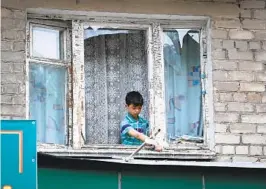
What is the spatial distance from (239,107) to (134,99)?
0.97 m

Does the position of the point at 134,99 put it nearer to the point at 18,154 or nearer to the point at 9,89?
the point at 9,89

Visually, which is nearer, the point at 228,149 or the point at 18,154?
the point at 18,154

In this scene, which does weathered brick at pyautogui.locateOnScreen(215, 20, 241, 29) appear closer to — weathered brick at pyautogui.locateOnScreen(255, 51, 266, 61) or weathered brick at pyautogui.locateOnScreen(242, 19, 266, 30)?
weathered brick at pyautogui.locateOnScreen(242, 19, 266, 30)

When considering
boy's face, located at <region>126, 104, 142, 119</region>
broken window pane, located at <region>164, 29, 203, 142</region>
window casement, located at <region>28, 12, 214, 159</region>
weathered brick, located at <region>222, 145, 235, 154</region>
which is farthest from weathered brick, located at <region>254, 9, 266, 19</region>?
boy's face, located at <region>126, 104, 142, 119</region>

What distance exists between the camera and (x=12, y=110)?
9.20 meters

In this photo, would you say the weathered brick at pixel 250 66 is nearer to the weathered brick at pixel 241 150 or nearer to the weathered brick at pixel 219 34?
the weathered brick at pixel 219 34

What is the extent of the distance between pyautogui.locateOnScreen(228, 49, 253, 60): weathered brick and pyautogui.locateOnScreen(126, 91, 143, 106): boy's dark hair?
928 mm

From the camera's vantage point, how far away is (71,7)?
9539mm

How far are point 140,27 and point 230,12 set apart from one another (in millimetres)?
846

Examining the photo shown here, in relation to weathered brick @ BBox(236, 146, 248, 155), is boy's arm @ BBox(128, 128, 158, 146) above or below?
above

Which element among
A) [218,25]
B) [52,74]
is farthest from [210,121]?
[52,74]

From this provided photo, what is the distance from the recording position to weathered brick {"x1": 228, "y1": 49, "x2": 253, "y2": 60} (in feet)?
32.1

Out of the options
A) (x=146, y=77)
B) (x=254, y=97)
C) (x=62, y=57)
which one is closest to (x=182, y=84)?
(x=146, y=77)

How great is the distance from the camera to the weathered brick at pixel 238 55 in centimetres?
979
